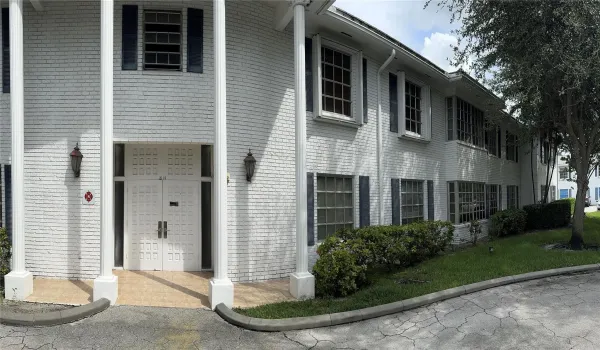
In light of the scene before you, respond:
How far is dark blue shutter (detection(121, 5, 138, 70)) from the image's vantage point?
7615 mm

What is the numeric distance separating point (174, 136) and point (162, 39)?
83.5 inches

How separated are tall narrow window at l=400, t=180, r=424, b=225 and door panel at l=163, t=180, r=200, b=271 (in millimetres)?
6617

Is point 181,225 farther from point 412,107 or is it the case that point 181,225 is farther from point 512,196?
point 512,196

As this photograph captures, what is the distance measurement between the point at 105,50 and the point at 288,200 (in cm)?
464

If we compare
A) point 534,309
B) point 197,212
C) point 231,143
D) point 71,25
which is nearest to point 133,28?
point 71,25

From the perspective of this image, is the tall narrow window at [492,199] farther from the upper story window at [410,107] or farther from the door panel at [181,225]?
the door panel at [181,225]

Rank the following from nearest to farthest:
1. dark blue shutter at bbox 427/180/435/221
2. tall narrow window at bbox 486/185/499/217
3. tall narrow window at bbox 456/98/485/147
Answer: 1. dark blue shutter at bbox 427/180/435/221
2. tall narrow window at bbox 456/98/485/147
3. tall narrow window at bbox 486/185/499/217

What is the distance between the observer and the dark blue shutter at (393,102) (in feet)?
38.1

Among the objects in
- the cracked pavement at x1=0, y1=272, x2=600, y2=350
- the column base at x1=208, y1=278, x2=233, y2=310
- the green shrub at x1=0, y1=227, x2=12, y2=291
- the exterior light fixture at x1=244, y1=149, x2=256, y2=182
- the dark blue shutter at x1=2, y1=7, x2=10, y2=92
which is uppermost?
the dark blue shutter at x1=2, y1=7, x2=10, y2=92

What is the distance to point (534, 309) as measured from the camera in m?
6.12

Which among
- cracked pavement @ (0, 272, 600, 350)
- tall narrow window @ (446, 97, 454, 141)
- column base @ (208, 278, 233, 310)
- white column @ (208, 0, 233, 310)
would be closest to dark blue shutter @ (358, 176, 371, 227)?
cracked pavement @ (0, 272, 600, 350)

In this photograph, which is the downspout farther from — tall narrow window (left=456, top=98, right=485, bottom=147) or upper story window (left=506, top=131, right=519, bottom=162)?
upper story window (left=506, top=131, right=519, bottom=162)

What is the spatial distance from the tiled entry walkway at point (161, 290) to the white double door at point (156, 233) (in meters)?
0.25

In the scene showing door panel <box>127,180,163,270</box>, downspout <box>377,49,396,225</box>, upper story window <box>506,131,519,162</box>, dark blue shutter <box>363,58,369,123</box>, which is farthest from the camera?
upper story window <box>506,131,519,162</box>
